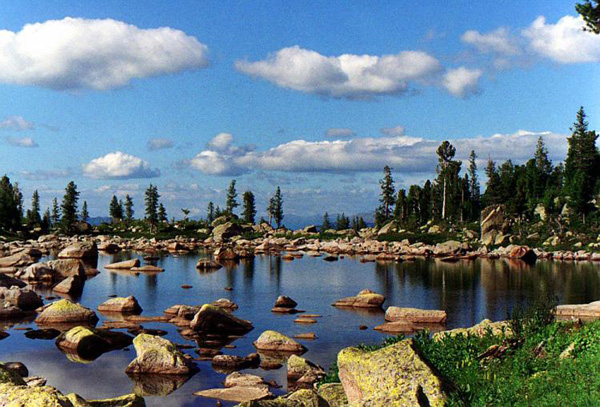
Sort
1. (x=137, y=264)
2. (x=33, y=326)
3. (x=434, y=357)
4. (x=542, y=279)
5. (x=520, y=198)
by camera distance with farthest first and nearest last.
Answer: (x=520, y=198), (x=137, y=264), (x=542, y=279), (x=33, y=326), (x=434, y=357)

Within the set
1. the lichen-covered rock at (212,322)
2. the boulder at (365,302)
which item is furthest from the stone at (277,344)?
the boulder at (365,302)

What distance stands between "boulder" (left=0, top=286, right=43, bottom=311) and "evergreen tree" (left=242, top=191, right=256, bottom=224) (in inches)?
4020

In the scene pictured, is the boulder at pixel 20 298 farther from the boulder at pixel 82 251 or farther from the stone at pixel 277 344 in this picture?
the boulder at pixel 82 251

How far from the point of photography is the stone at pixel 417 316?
34.3 m

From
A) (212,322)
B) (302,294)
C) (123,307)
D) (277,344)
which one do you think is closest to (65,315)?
(123,307)

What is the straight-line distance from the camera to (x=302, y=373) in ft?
73.4

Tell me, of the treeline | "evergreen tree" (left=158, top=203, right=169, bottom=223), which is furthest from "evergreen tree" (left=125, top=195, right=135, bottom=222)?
the treeline

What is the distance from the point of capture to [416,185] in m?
128

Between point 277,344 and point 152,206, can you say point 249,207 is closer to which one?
point 152,206

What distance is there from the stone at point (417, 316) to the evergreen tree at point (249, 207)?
108m

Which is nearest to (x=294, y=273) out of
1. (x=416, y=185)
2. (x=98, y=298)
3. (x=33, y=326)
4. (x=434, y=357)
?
(x=98, y=298)

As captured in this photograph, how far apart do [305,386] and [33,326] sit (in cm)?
1970

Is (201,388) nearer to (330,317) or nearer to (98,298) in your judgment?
(330,317)

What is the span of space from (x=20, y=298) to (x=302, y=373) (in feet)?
81.3
